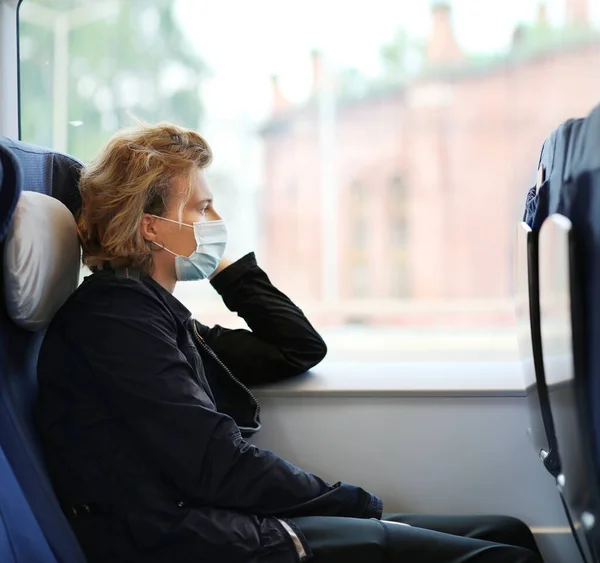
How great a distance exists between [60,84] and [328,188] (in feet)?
3.33

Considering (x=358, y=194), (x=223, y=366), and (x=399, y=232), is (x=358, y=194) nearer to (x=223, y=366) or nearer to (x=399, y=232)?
(x=399, y=232)

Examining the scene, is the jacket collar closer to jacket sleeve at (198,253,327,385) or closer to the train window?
jacket sleeve at (198,253,327,385)

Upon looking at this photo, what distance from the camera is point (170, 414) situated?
1.13m

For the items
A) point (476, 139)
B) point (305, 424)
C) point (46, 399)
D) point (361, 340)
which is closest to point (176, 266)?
point (46, 399)

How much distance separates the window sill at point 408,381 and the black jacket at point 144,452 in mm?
386

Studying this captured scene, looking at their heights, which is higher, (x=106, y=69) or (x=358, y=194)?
(x=106, y=69)

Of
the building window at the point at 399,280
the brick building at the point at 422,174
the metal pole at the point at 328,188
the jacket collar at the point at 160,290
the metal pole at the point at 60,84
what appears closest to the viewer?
the jacket collar at the point at 160,290

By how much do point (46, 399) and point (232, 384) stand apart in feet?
1.51

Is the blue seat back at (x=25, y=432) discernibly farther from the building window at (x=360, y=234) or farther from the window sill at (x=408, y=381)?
the building window at (x=360, y=234)

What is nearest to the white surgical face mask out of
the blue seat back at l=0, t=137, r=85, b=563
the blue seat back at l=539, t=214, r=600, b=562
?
the blue seat back at l=0, t=137, r=85, b=563

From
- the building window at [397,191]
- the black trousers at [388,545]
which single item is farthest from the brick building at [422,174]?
the black trousers at [388,545]

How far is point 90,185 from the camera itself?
1.33 metres

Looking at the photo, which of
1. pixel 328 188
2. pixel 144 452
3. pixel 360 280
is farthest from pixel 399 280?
pixel 144 452

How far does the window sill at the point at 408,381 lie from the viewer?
5.21ft
